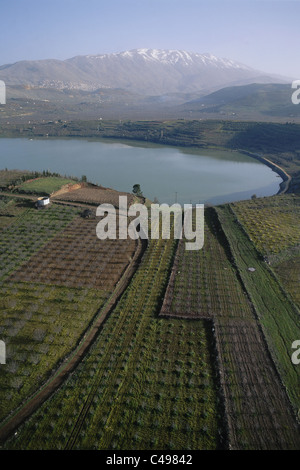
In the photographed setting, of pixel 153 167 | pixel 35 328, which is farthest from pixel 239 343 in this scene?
pixel 153 167

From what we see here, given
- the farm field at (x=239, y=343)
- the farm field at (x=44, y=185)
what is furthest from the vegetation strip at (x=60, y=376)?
the farm field at (x=44, y=185)

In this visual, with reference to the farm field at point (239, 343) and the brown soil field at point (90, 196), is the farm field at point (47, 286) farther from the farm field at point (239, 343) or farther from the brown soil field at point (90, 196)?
the farm field at point (239, 343)

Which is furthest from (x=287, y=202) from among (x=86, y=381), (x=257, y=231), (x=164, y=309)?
(x=86, y=381)

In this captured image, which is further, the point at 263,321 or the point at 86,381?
the point at 263,321

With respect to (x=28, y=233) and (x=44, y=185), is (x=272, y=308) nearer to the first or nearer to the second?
(x=28, y=233)

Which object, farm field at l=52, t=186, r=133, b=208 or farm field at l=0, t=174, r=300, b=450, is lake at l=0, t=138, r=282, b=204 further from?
farm field at l=0, t=174, r=300, b=450

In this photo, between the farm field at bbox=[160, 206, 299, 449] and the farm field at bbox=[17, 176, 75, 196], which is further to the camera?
the farm field at bbox=[17, 176, 75, 196]

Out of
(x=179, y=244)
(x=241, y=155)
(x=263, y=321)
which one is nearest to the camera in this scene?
(x=263, y=321)

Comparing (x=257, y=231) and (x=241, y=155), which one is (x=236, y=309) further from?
(x=241, y=155)

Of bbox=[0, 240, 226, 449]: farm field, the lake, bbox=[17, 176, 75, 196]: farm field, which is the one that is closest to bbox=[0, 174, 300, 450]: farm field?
bbox=[0, 240, 226, 449]: farm field
